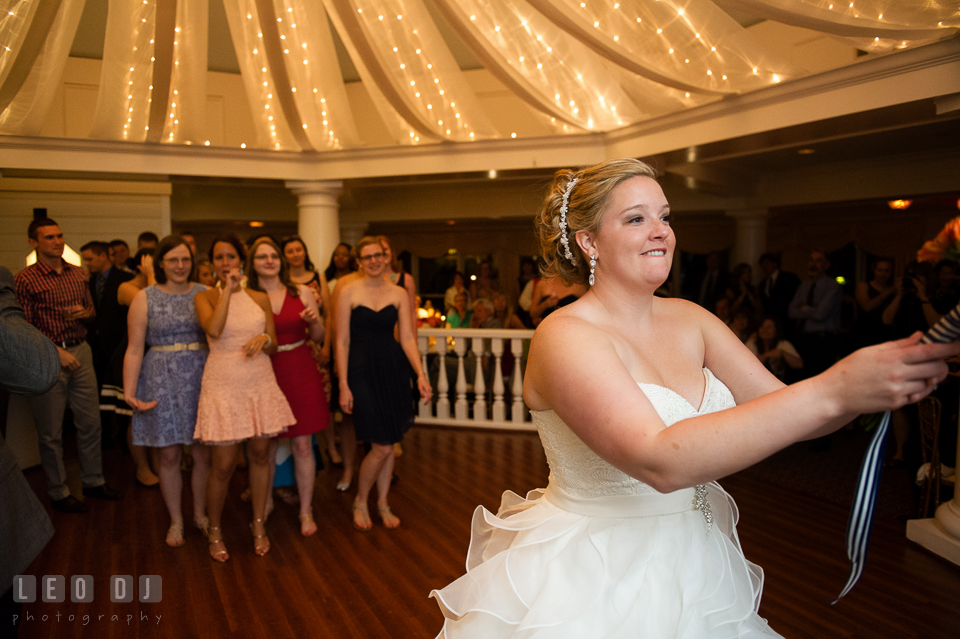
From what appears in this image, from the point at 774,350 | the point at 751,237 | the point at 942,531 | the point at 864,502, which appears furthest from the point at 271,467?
the point at 751,237

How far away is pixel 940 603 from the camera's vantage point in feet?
9.85

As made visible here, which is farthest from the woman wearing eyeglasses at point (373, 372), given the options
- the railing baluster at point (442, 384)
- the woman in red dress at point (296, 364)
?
the railing baluster at point (442, 384)

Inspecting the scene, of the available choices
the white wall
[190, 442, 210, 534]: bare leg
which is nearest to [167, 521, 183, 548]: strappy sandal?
[190, 442, 210, 534]: bare leg

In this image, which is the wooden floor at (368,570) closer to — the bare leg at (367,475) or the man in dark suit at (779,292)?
the bare leg at (367,475)

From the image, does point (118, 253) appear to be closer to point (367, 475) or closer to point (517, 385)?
point (367, 475)

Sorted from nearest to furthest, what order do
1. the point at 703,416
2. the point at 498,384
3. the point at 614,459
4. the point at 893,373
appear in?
the point at 893,373, the point at 703,416, the point at 614,459, the point at 498,384

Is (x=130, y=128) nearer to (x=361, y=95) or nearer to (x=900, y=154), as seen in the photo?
(x=361, y=95)

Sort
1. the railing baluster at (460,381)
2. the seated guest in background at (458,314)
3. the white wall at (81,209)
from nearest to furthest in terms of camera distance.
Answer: the railing baluster at (460,381) < the white wall at (81,209) < the seated guest in background at (458,314)

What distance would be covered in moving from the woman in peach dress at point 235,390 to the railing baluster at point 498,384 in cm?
292

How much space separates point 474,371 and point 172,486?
376cm

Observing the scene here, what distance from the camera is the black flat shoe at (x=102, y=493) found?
14.5 ft

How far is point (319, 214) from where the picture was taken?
272 inches

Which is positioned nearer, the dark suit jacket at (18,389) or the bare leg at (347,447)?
the dark suit jacket at (18,389)

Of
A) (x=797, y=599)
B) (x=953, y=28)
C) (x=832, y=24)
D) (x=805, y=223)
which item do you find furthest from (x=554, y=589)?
(x=805, y=223)
